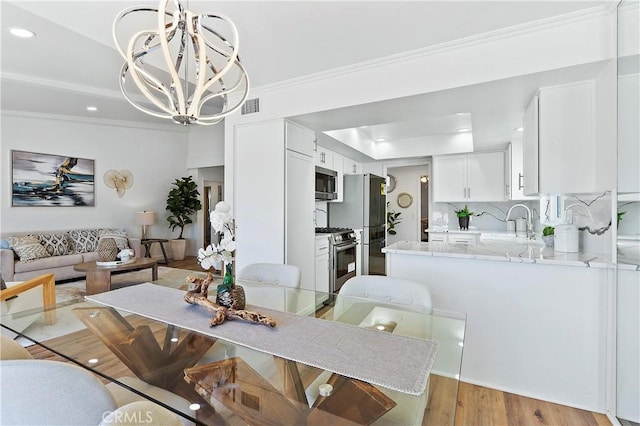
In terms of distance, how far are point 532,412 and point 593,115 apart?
76.2 inches

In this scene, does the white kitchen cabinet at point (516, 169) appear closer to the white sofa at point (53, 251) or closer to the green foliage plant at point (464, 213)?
the green foliage plant at point (464, 213)

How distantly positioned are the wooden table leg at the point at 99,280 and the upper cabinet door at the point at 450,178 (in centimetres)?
476

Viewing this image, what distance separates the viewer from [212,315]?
1475mm

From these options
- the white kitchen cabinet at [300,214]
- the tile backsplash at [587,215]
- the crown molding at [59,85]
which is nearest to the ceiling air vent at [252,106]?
the white kitchen cabinet at [300,214]

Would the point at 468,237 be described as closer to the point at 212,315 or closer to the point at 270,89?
the point at 270,89

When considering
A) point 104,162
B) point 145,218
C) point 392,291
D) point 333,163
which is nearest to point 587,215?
point 392,291

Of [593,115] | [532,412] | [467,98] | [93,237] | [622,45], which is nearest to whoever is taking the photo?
[622,45]

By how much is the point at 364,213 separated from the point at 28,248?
500 centimetres

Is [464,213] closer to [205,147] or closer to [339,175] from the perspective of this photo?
[339,175]

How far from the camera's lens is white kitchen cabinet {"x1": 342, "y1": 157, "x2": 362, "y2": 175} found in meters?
5.22

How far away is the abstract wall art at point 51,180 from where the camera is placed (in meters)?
5.15

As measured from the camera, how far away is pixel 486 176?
469 centimetres

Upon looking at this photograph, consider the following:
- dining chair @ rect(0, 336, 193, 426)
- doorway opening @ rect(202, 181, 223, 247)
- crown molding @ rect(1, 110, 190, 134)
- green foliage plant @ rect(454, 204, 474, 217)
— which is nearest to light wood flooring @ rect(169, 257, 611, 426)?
dining chair @ rect(0, 336, 193, 426)

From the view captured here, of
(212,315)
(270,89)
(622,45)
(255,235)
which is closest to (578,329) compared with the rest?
(622,45)
